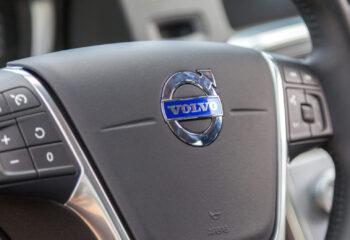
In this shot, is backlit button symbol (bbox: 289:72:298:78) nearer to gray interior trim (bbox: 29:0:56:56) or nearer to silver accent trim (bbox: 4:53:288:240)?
silver accent trim (bbox: 4:53:288:240)

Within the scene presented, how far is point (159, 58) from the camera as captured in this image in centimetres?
111

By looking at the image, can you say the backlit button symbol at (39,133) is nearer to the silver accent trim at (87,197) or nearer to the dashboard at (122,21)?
the silver accent trim at (87,197)

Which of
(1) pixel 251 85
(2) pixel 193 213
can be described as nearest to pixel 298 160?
(1) pixel 251 85

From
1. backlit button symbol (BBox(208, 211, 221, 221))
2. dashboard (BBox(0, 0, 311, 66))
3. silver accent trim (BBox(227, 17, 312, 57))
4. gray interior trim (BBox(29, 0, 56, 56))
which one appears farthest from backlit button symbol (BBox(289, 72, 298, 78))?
gray interior trim (BBox(29, 0, 56, 56))

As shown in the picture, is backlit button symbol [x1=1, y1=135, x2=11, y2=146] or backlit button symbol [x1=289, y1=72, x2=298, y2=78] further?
backlit button symbol [x1=289, y1=72, x2=298, y2=78]

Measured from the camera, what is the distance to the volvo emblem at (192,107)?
1.08 metres

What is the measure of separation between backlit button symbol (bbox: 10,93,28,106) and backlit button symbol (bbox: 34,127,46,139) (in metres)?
0.04

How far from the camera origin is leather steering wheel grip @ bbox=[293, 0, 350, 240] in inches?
48.4

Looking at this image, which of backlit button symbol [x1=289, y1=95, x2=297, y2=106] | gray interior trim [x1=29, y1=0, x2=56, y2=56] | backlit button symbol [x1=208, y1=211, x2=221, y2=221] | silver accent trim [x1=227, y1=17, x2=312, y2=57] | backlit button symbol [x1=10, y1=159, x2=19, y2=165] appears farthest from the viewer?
gray interior trim [x1=29, y1=0, x2=56, y2=56]

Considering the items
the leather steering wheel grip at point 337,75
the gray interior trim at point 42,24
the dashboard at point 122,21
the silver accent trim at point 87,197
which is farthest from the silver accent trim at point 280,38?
the silver accent trim at point 87,197

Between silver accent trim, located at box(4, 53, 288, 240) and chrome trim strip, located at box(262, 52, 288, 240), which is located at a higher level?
silver accent trim, located at box(4, 53, 288, 240)

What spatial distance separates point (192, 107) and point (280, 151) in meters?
0.16

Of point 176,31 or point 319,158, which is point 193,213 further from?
point 176,31

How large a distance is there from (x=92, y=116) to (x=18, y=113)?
0.32 feet
